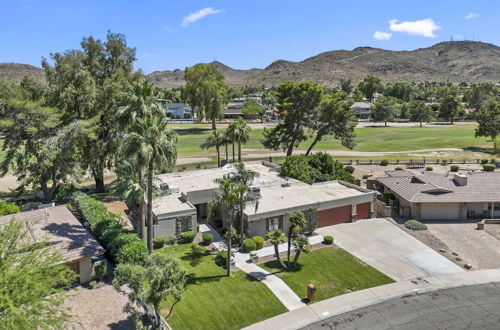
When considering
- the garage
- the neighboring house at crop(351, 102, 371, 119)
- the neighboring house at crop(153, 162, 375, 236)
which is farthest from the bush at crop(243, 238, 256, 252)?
the neighboring house at crop(351, 102, 371, 119)

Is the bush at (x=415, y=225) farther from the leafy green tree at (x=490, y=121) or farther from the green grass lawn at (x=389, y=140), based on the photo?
the leafy green tree at (x=490, y=121)

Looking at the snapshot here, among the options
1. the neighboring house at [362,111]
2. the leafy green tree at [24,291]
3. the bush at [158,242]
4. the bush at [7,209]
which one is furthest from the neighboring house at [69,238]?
the neighboring house at [362,111]

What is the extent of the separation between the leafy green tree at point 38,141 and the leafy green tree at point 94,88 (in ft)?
7.07

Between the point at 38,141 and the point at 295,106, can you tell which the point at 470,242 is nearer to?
the point at 295,106

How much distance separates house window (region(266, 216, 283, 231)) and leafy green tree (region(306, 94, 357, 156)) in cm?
3397

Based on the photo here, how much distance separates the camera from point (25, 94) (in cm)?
4909

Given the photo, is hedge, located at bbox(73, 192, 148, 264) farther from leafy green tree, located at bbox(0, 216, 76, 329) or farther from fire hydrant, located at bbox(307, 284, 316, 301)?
fire hydrant, located at bbox(307, 284, 316, 301)

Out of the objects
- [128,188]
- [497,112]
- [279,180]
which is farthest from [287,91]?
[497,112]

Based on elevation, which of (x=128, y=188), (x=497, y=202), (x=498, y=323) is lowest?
(x=498, y=323)

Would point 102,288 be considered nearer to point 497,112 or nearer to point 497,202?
point 497,202

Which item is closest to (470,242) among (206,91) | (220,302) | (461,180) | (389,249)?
(389,249)

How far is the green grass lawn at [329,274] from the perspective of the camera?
25719 mm

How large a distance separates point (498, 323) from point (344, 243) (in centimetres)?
1357

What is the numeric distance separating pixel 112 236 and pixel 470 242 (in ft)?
101
